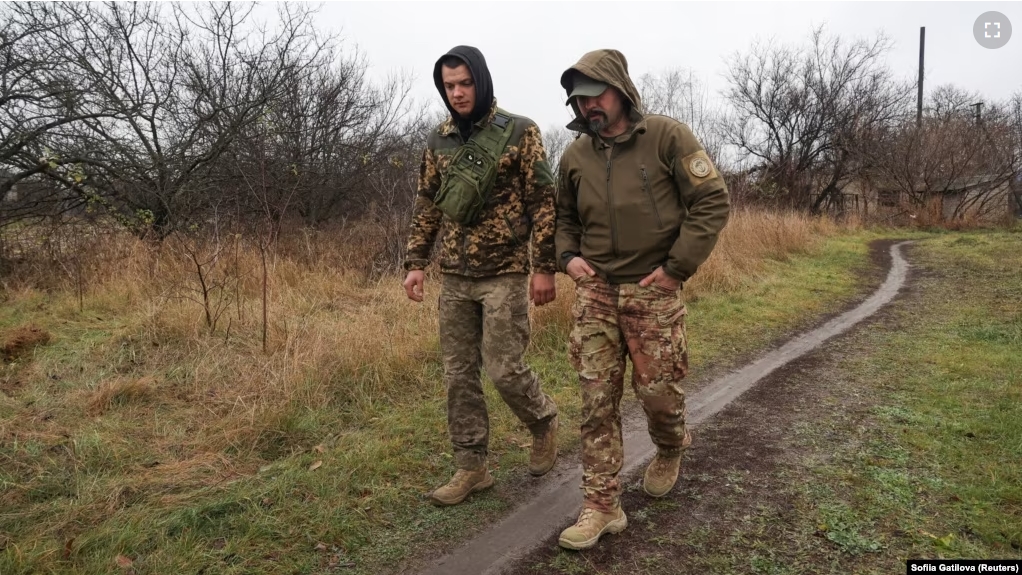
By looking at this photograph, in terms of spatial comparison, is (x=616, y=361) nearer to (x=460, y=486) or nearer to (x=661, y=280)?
(x=661, y=280)

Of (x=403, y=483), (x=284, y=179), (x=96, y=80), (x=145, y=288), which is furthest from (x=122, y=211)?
(x=403, y=483)

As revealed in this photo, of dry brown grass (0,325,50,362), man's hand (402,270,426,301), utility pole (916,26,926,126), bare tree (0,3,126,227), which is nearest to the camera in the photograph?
man's hand (402,270,426,301)

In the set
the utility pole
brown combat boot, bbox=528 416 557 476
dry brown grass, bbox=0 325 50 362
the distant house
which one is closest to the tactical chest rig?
brown combat boot, bbox=528 416 557 476

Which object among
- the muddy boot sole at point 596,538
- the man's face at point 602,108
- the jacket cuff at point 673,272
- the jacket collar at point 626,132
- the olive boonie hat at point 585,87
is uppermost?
the olive boonie hat at point 585,87

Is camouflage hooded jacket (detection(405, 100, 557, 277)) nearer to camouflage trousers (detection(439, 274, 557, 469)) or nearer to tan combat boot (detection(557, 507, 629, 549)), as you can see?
camouflage trousers (detection(439, 274, 557, 469))

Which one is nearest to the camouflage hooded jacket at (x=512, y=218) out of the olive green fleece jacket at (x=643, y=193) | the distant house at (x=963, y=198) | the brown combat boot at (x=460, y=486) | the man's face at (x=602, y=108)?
the olive green fleece jacket at (x=643, y=193)

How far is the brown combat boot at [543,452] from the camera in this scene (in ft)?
10.5

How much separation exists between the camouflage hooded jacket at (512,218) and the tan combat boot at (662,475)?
113cm

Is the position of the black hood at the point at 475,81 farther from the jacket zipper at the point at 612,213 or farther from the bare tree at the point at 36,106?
the bare tree at the point at 36,106

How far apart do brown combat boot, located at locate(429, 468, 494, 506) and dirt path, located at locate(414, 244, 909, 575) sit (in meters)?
0.27

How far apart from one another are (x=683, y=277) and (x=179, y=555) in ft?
8.11

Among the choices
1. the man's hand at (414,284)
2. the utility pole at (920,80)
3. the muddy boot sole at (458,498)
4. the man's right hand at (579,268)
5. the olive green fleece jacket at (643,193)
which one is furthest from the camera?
the utility pole at (920,80)

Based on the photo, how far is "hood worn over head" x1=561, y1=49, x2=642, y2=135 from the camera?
254cm

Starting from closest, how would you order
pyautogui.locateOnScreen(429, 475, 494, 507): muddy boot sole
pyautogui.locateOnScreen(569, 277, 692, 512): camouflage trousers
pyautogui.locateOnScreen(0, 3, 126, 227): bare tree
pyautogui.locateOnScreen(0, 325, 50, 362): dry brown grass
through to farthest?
pyautogui.locateOnScreen(569, 277, 692, 512): camouflage trousers → pyautogui.locateOnScreen(429, 475, 494, 507): muddy boot sole → pyautogui.locateOnScreen(0, 325, 50, 362): dry brown grass → pyautogui.locateOnScreen(0, 3, 126, 227): bare tree
